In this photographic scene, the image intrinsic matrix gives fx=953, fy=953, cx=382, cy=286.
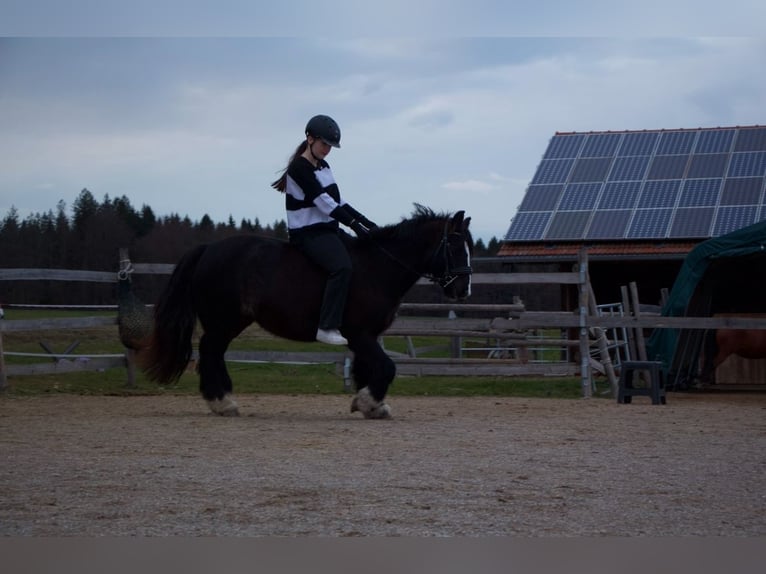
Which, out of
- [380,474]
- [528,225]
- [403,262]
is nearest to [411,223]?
[403,262]

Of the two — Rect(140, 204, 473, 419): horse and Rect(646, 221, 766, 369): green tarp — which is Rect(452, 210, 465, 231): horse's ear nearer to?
Rect(140, 204, 473, 419): horse

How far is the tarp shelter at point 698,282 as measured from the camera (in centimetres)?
1264

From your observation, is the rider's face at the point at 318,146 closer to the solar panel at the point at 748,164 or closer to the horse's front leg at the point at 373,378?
the horse's front leg at the point at 373,378

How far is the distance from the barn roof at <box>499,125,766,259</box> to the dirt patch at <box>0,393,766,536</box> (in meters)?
10.0

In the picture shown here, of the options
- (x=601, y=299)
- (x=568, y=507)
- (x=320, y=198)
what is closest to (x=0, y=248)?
(x=320, y=198)

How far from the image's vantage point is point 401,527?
4.20 m

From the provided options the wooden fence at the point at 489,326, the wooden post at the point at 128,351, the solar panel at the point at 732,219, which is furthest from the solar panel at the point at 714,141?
the wooden post at the point at 128,351

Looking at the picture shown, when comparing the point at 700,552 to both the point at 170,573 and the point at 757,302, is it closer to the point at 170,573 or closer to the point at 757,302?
the point at 170,573

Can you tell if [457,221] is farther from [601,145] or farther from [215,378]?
[601,145]

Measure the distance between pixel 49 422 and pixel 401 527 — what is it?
526 centimetres

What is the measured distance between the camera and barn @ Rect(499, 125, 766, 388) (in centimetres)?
1889

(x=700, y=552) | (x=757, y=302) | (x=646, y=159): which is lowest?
(x=700, y=552)

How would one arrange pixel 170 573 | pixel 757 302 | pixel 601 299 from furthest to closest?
pixel 601 299, pixel 757 302, pixel 170 573

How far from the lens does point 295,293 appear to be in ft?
29.8
